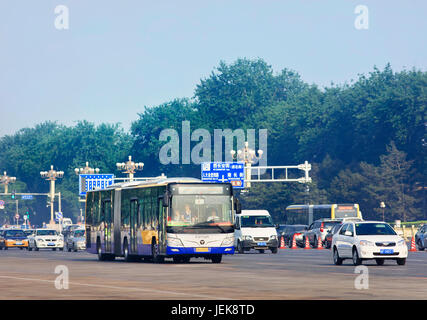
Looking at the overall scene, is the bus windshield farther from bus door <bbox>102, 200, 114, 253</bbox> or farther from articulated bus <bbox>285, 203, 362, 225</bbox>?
articulated bus <bbox>285, 203, 362, 225</bbox>

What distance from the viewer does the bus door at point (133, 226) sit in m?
40.8

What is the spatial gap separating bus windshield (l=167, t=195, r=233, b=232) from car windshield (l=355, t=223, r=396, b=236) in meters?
4.77

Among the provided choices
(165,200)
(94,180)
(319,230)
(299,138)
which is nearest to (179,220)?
(165,200)

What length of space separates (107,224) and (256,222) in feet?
35.3

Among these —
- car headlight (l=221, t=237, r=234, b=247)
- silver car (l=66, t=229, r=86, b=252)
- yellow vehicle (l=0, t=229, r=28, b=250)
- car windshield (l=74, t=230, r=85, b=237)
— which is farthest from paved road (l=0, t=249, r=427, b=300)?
yellow vehicle (l=0, t=229, r=28, b=250)

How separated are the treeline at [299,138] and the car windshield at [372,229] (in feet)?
219

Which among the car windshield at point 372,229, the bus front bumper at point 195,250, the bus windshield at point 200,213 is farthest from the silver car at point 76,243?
the car windshield at point 372,229

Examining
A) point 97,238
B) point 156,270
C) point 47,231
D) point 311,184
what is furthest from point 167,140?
point 156,270

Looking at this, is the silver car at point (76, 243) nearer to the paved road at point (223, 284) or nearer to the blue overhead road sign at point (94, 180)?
the blue overhead road sign at point (94, 180)

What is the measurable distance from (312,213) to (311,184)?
33036 mm

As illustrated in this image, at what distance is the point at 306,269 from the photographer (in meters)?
32.1

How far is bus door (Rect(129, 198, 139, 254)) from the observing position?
134 ft

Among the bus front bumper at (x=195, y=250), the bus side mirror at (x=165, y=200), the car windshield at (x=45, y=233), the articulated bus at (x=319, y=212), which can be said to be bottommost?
the bus front bumper at (x=195, y=250)

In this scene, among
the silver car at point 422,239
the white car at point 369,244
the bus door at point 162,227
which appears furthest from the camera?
the silver car at point 422,239
